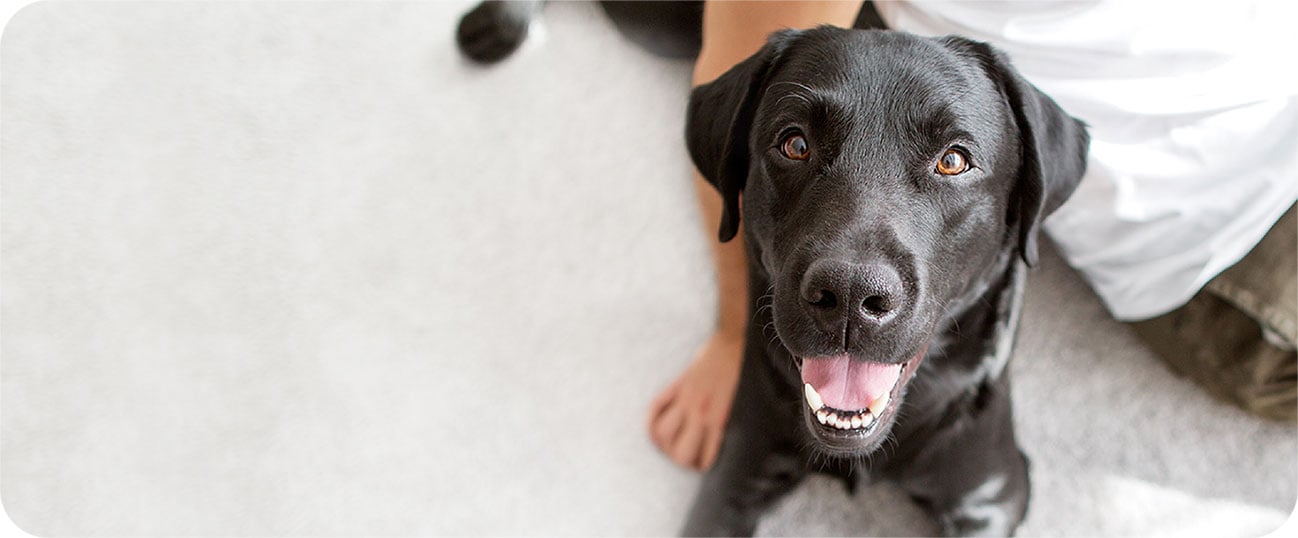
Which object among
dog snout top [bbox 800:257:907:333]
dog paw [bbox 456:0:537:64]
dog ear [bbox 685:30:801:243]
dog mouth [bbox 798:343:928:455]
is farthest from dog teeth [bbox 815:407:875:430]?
dog paw [bbox 456:0:537:64]

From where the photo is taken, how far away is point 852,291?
1.08 m

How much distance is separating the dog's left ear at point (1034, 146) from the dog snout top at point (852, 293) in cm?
25

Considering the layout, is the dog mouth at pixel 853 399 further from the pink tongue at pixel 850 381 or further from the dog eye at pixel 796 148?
the dog eye at pixel 796 148

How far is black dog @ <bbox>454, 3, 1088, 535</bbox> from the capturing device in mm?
1113

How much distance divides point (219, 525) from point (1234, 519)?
1.80 meters

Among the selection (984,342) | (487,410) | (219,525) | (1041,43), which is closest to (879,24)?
(1041,43)

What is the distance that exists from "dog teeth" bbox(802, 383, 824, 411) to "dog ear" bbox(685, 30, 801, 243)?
26cm

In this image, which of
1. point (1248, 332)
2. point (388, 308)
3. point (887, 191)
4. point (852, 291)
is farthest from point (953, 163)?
point (388, 308)

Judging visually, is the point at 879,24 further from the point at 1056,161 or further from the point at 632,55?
the point at 632,55

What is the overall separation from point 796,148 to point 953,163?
0.18 meters

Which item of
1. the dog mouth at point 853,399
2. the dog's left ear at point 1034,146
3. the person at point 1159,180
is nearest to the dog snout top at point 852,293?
the dog mouth at point 853,399

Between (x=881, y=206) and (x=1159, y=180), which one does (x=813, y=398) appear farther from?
(x=1159, y=180)

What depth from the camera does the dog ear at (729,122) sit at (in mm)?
1255

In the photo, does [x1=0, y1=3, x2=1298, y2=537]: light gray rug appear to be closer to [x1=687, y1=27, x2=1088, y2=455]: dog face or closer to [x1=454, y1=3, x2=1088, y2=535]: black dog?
[x1=454, y1=3, x2=1088, y2=535]: black dog
